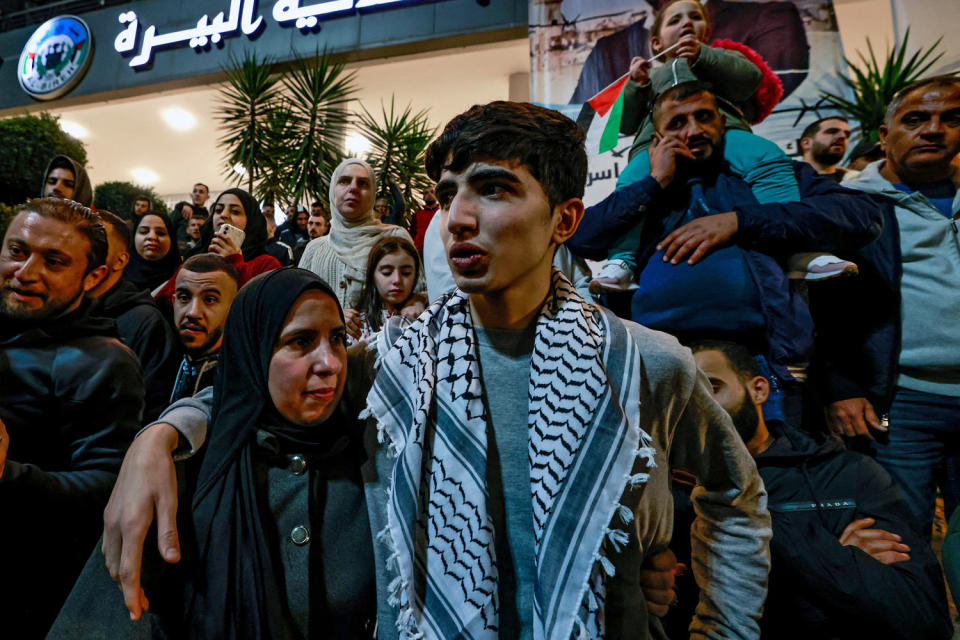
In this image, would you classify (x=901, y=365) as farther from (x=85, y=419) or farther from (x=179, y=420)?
(x=85, y=419)

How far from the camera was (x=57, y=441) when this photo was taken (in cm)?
165

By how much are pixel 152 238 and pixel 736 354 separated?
Result: 410 centimetres

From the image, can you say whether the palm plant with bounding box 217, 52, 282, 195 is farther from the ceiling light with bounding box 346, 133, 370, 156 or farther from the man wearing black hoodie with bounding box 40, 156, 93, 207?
the ceiling light with bounding box 346, 133, 370, 156

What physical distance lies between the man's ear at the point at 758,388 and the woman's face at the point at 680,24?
1.64 metres

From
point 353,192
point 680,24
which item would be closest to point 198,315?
point 353,192

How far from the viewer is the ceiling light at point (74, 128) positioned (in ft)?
43.7

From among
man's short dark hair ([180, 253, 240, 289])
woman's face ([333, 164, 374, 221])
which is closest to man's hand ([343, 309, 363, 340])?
man's short dark hair ([180, 253, 240, 289])

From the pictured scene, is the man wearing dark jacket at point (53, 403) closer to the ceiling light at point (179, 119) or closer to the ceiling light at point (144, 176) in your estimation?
the ceiling light at point (179, 119)

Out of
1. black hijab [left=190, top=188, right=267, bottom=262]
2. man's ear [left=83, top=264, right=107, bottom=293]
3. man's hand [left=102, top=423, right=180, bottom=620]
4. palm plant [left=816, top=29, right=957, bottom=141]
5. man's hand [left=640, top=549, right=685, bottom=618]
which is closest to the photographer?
man's hand [left=102, top=423, right=180, bottom=620]

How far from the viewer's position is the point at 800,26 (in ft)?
17.3

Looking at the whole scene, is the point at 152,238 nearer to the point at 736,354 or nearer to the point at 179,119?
the point at 736,354

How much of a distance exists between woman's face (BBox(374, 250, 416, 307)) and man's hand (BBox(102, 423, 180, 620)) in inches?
88.7

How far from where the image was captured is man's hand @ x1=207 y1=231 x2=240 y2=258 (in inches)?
141

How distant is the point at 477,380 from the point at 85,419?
132 centimetres
